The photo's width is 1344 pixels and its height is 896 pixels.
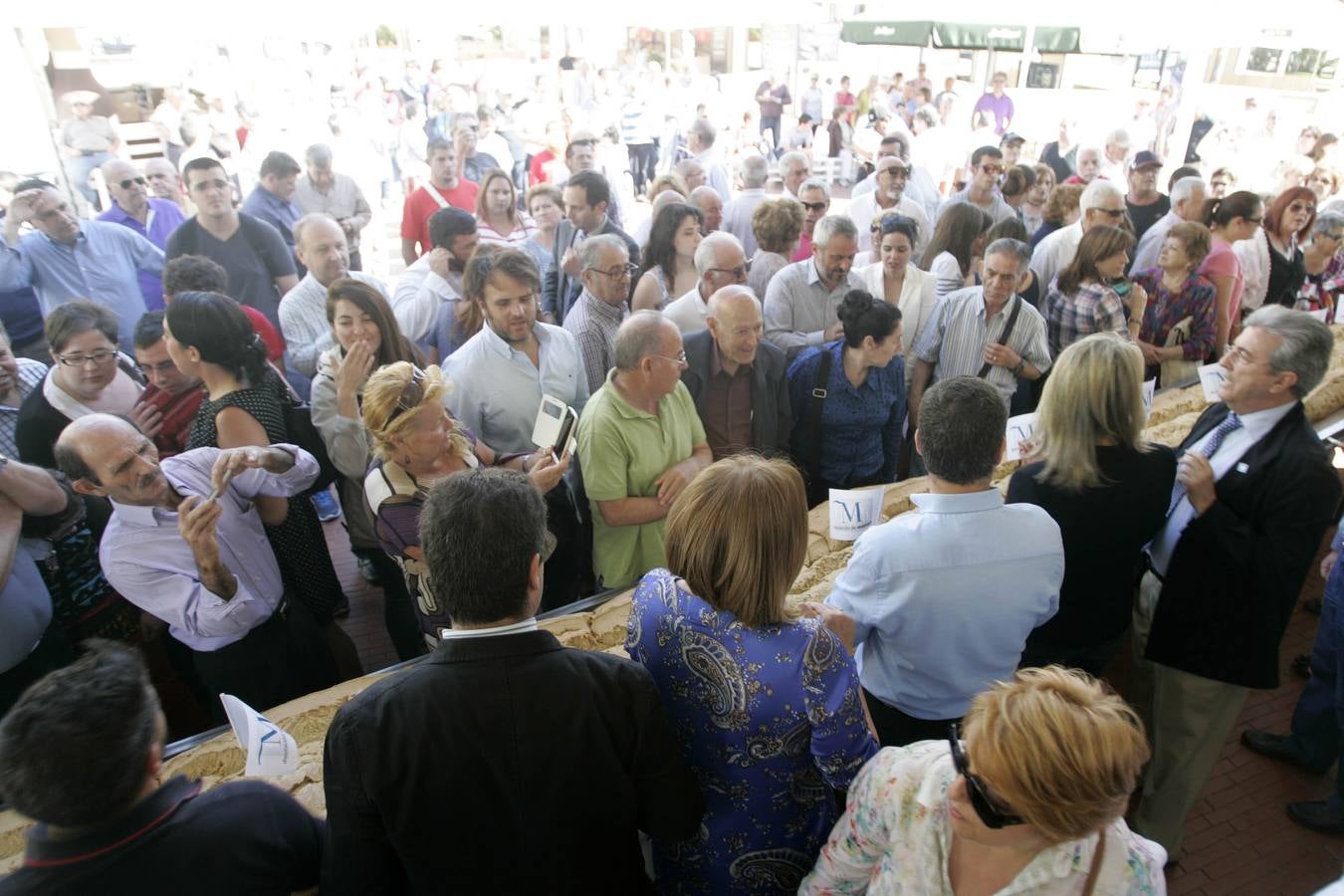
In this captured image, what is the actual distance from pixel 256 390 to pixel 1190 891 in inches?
138

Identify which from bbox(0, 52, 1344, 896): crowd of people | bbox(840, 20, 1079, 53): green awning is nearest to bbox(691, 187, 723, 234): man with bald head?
bbox(0, 52, 1344, 896): crowd of people

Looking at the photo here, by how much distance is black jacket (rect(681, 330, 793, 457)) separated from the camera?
3252mm

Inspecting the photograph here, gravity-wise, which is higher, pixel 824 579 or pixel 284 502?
pixel 284 502

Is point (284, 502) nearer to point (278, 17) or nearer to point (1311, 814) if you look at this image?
point (1311, 814)

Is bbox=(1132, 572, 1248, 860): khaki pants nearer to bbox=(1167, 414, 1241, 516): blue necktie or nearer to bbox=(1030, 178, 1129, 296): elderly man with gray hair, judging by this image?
bbox=(1167, 414, 1241, 516): blue necktie

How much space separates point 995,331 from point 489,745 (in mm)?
3276

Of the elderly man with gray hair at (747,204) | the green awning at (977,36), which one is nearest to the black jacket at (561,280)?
the elderly man with gray hair at (747,204)

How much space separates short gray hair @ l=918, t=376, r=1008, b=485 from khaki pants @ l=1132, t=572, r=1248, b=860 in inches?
44.2

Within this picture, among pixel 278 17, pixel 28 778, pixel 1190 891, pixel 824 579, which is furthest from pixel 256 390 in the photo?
pixel 278 17

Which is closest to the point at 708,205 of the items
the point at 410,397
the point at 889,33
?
the point at 410,397

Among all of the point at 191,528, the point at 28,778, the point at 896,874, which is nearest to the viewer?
the point at 28,778

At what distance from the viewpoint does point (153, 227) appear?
17.7 feet

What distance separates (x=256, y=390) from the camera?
268 centimetres

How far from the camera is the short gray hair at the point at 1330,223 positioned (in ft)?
17.2
